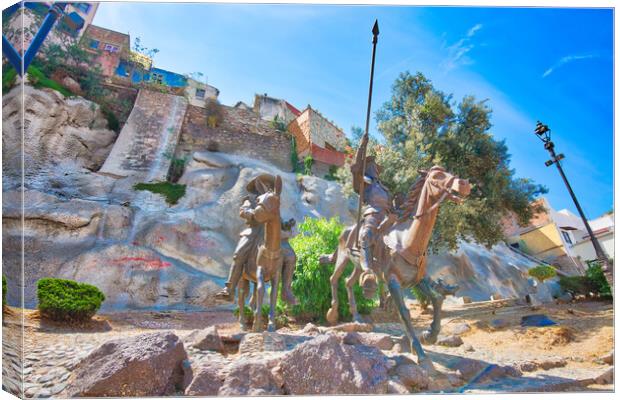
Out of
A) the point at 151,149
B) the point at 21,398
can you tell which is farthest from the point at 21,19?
the point at 151,149

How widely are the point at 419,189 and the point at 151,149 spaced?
17678 mm

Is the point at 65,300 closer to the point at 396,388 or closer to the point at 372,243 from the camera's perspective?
the point at 372,243

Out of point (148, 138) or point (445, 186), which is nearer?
point (445, 186)

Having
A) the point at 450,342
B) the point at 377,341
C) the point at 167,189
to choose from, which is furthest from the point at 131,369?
the point at 167,189

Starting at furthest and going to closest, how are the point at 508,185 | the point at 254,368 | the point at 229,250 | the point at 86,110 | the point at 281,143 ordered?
1. the point at 281,143
2. the point at 86,110
3. the point at 229,250
4. the point at 508,185
5. the point at 254,368

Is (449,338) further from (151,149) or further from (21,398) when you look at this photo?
(151,149)

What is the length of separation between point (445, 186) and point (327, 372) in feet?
8.72

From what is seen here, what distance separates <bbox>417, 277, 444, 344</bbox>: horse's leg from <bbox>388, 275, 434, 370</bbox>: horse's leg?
0.49 meters

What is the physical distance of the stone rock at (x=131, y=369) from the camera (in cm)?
404

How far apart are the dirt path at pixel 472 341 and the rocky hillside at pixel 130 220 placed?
7.04 feet

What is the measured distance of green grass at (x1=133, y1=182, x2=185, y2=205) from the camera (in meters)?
18.0

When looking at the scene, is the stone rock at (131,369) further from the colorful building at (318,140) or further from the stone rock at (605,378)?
the colorful building at (318,140)

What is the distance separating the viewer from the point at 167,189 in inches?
725

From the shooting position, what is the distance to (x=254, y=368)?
13.6 feet
